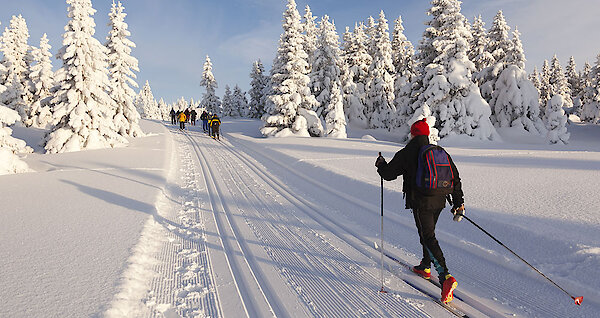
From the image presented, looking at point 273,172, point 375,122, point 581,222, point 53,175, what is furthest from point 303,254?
point 375,122

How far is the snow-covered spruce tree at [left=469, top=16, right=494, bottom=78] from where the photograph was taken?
3272 cm

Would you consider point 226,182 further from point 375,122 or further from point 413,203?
point 375,122

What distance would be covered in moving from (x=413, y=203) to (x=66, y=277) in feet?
14.3

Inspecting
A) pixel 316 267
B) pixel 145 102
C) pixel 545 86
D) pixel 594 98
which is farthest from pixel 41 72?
pixel 545 86

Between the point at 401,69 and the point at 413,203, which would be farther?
the point at 401,69

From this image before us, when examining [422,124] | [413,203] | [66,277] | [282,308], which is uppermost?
[422,124]

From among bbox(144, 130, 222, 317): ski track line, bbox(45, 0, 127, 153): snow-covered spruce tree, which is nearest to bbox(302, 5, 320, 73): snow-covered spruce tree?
bbox(45, 0, 127, 153): snow-covered spruce tree

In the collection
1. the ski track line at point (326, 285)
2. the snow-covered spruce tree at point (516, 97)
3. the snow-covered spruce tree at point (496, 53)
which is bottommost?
the ski track line at point (326, 285)

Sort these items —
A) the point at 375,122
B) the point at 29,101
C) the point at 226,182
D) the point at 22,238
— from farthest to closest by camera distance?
the point at 375,122 < the point at 29,101 < the point at 226,182 < the point at 22,238

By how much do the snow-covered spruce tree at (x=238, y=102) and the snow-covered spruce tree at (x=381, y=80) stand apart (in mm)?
32041

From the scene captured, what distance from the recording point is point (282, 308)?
10.7 ft

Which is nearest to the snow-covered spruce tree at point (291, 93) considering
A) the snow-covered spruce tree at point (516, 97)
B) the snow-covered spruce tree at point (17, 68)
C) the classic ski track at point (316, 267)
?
the classic ski track at point (316, 267)

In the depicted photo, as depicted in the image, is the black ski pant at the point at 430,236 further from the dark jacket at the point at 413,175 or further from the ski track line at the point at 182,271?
the ski track line at the point at 182,271

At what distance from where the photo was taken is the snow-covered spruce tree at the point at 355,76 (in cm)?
3716
